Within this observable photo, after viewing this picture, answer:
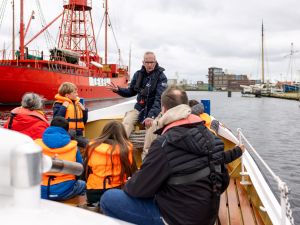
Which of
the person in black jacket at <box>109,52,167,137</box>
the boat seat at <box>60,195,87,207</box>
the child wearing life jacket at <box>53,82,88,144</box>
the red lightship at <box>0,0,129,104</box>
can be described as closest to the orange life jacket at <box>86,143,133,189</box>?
the boat seat at <box>60,195,87,207</box>

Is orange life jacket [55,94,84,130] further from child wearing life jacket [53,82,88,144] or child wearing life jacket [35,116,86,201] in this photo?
child wearing life jacket [35,116,86,201]

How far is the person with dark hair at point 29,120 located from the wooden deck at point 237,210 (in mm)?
2684

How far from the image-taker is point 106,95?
43812mm

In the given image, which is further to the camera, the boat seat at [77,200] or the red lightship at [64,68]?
the red lightship at [64,68]

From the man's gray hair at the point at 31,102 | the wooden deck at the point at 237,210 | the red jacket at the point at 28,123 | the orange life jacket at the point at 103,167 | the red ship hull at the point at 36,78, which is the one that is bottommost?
the wooden deck at the point at 237,210

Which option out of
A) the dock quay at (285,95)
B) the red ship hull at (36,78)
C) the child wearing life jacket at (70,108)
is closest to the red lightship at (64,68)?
the red ship hull at (36,78)

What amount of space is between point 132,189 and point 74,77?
103 ft

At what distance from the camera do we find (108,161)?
3.79 metres

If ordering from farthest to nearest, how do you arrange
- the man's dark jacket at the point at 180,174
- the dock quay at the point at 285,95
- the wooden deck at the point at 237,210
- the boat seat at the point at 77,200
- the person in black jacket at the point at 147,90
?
the dock quay at the point at 285,95 < the person in black jacket at the point at 147,90 < the boat seat at the point at 77,200 < the wooden deck at the point at 237,210 < the man's dark jacket at the point at 180,174

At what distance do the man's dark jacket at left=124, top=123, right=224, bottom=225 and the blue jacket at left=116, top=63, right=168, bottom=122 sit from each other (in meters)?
3.26

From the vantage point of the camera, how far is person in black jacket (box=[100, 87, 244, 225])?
8.55ft

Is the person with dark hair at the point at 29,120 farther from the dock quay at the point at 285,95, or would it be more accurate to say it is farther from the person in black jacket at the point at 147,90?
the dock quay at the point at 285,95

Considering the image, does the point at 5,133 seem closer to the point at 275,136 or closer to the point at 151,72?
the point at 151,72

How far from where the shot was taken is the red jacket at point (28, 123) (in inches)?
203
